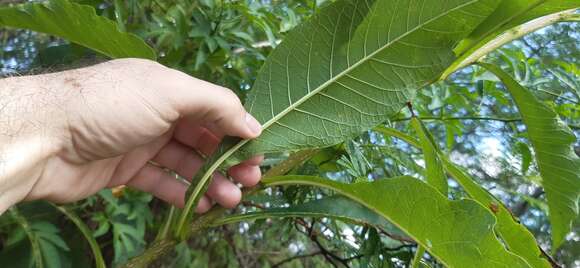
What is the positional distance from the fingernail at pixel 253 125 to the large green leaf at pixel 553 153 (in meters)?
0.39

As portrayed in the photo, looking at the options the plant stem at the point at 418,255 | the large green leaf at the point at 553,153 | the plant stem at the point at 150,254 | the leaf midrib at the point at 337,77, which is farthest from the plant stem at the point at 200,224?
the large green leaf at the point at 553,153

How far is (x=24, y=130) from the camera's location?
2.60 feet

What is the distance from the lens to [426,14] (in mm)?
753

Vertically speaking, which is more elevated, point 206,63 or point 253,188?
point 206,63

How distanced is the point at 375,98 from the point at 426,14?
14cm

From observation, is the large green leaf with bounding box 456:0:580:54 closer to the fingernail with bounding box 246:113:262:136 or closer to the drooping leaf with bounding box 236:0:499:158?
the drooping leaf with bounding box 236:0:499:158

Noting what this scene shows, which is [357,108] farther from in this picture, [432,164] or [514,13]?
[514,13]

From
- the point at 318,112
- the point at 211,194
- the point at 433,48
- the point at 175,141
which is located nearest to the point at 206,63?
the point at 175,141

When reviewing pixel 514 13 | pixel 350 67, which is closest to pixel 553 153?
pixel 514 13

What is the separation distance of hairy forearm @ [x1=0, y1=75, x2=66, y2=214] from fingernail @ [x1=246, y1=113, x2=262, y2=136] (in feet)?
0.92

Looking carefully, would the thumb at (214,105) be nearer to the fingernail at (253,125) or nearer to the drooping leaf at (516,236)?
the fingernail at (253,125)

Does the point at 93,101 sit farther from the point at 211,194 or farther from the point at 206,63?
the point at 206,63

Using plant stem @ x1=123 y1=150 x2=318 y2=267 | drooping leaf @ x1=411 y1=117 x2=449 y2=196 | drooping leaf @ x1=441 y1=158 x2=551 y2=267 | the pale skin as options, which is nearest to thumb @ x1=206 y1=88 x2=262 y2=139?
the pale skin

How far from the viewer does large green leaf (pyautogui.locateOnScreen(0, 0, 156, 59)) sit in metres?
0.91
